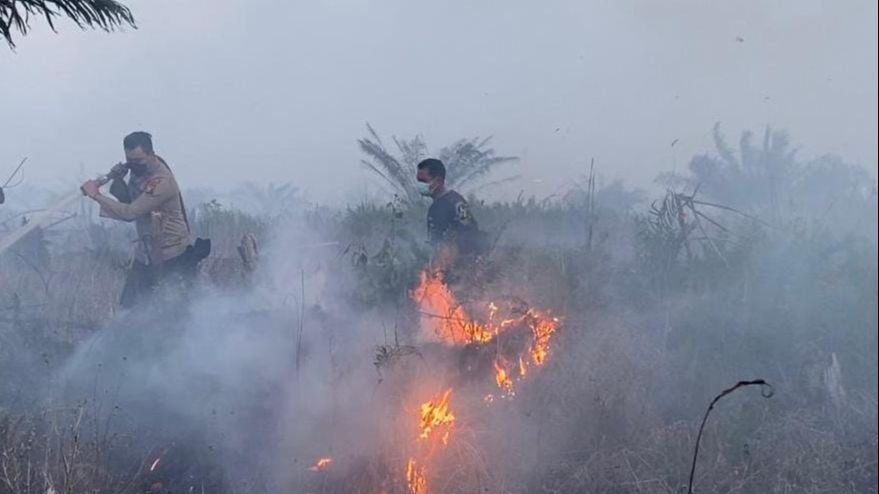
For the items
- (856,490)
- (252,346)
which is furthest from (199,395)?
(856,490)

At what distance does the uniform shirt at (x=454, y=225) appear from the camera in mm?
6562

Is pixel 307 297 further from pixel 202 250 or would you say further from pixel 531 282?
pixel 531 282

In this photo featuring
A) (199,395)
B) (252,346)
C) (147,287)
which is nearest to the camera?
(199,395)

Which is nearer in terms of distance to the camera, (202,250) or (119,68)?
(202,250)

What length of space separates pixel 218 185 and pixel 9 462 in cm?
687

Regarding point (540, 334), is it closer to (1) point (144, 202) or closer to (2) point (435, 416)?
(2) point (435, 416)

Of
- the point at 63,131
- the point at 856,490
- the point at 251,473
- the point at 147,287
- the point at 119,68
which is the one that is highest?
the point at 119,68

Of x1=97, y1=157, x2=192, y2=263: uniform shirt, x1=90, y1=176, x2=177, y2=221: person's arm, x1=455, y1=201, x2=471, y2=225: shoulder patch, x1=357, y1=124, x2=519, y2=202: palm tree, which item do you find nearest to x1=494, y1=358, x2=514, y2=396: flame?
x1=455, y1=201, x2=471, y2=225: shoulder patch

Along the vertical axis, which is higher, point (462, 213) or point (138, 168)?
point (138, 168)

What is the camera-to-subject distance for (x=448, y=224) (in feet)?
21.7

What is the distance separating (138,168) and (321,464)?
2867mm

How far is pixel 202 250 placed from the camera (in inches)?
249

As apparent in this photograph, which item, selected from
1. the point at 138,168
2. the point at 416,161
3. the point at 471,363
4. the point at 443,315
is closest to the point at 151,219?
the point at 138,168

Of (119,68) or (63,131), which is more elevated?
(119,68)
